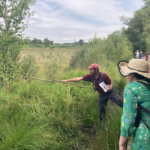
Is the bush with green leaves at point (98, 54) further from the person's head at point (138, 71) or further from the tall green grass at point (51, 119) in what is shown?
the person's head at point (138, 71)

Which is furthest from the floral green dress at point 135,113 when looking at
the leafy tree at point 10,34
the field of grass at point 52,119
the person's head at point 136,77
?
the leafy tree at point 10,34

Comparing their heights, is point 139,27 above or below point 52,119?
above

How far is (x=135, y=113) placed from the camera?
138cm

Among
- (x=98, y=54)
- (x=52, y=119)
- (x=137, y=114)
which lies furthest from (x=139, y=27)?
(x=137, y=114)

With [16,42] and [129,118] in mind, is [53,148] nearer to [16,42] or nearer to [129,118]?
[129,118]

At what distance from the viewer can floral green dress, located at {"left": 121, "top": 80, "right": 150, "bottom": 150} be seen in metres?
1.36

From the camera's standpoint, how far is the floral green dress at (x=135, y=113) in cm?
136

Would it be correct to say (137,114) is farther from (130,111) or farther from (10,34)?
(10,34)

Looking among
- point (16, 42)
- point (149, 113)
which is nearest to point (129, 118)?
point (149, 113)

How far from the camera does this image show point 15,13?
487 cm

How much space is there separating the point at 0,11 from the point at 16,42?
4.01 ft

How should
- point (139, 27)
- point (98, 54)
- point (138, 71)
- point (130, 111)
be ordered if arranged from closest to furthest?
1. point (130, 111)
2. point (138, 71)
3. point (98, 54)
4. point (139, 27)

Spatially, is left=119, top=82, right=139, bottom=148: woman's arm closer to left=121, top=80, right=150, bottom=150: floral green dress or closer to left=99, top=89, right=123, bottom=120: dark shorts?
left=121, top=80, right=150, bottom=150: floral green dress

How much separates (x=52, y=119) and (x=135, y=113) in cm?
288
